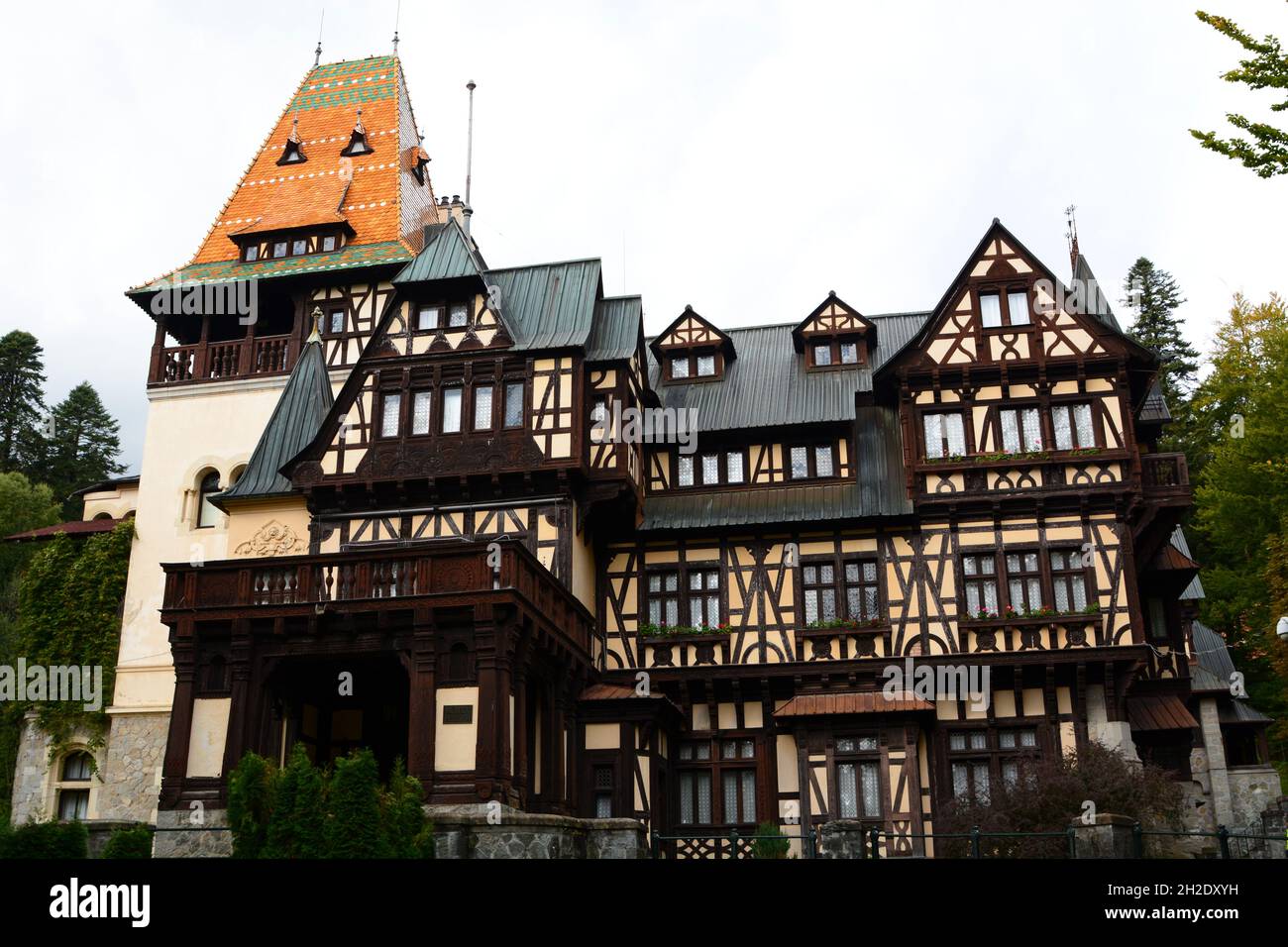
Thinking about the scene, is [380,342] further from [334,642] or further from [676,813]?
[676,813]

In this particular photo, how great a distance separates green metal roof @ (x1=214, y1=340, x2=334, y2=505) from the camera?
29.2 metres

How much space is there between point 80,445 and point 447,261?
1418 inches

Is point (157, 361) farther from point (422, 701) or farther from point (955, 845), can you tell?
point (955, 845)

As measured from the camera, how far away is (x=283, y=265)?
3488cm

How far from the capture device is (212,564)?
22766 millimetres

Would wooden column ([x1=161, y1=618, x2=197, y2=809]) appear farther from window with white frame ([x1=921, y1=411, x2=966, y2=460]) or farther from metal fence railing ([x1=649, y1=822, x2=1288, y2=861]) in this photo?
window with white frame ([x1=921, y1=411, x2=966, y2=460])

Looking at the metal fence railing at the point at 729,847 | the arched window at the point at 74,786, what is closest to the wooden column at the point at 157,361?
the arched window at the point at 74,786

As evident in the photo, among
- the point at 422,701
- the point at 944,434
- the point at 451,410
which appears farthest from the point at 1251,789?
the point at 422,701

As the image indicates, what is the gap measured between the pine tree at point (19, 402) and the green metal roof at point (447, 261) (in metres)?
34.3

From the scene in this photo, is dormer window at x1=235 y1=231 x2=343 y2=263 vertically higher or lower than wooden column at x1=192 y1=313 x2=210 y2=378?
higher

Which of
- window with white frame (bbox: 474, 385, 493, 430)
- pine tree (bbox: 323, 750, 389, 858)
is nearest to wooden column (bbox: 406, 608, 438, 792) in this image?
pine tree (bbox: 323, 750, 389, 858)

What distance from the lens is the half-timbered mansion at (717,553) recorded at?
2406 cm

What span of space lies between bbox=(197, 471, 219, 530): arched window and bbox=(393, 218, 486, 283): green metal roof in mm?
9238
